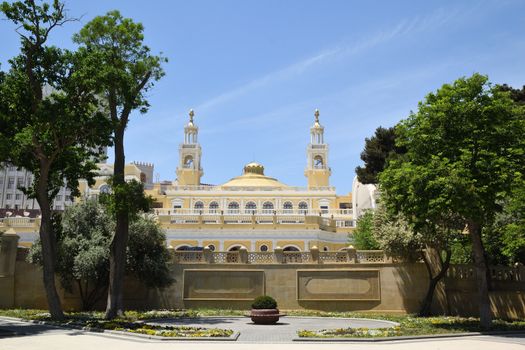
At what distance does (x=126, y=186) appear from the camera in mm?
20828

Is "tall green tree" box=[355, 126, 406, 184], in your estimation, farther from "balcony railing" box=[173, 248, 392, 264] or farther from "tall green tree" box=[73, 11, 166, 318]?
"tall green tree" box=[73, 11, 166, 318]

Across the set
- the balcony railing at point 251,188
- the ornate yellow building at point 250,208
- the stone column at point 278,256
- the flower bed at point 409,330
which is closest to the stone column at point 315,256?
the stone column at point 278,256

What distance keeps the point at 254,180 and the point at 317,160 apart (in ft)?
35.2

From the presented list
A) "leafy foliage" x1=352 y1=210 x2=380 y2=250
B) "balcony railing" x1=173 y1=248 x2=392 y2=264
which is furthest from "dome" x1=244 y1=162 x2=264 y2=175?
"balcony railing" x1=173 y1=248 x2=392 y2=264

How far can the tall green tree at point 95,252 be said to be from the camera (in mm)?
25391

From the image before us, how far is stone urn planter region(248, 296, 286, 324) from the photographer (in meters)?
20.6

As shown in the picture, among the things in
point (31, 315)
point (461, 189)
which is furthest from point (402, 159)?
point (31, 315)

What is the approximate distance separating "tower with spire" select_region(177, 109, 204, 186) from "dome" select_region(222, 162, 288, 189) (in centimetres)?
576

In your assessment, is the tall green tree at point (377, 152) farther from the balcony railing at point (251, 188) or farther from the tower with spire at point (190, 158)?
the tower with spire at point (190, 158)

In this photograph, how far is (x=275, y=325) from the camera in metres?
20.3

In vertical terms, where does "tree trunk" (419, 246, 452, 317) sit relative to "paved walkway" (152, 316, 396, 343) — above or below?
above

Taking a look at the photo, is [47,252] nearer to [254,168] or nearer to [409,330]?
[409,330]

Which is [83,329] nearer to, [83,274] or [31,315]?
[31,315]

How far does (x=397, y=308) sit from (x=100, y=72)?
1883 cm
